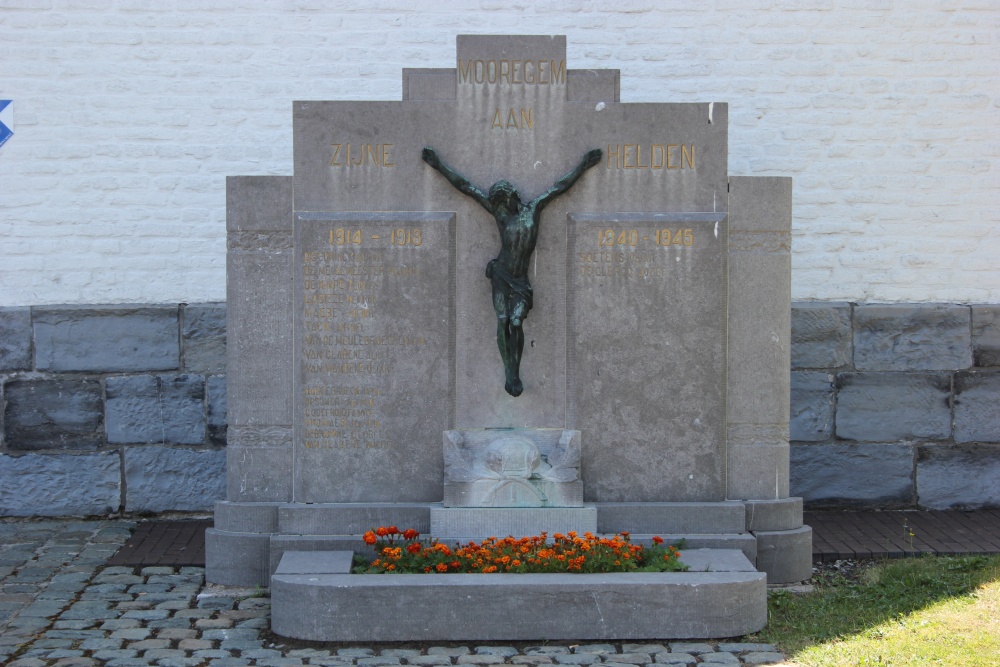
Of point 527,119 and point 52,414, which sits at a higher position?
point 527,119

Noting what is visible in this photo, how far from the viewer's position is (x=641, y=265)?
716 centimetres

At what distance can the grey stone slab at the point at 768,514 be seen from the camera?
719 cm

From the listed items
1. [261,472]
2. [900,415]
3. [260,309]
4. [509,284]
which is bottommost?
[261,472]

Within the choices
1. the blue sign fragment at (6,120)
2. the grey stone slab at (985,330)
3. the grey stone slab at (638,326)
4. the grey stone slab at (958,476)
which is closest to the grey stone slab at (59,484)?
the blue sign fragment at (6,120)

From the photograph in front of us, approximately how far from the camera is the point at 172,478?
8.98 meters

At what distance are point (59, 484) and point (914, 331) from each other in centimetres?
631

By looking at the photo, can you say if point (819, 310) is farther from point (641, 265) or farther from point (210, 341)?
point (210, 341)

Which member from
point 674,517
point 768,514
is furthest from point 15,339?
point 768,514

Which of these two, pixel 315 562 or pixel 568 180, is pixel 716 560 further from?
pixel 568 180

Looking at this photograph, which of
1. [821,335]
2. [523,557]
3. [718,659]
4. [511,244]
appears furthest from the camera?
[821,335]

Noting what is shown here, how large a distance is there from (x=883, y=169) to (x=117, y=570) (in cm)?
596

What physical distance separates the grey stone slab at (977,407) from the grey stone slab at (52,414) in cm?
625

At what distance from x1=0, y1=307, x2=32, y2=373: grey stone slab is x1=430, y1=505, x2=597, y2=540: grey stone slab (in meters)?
3.77

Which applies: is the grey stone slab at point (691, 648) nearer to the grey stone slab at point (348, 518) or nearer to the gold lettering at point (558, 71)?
the grey stone slab at point (348, 518)
